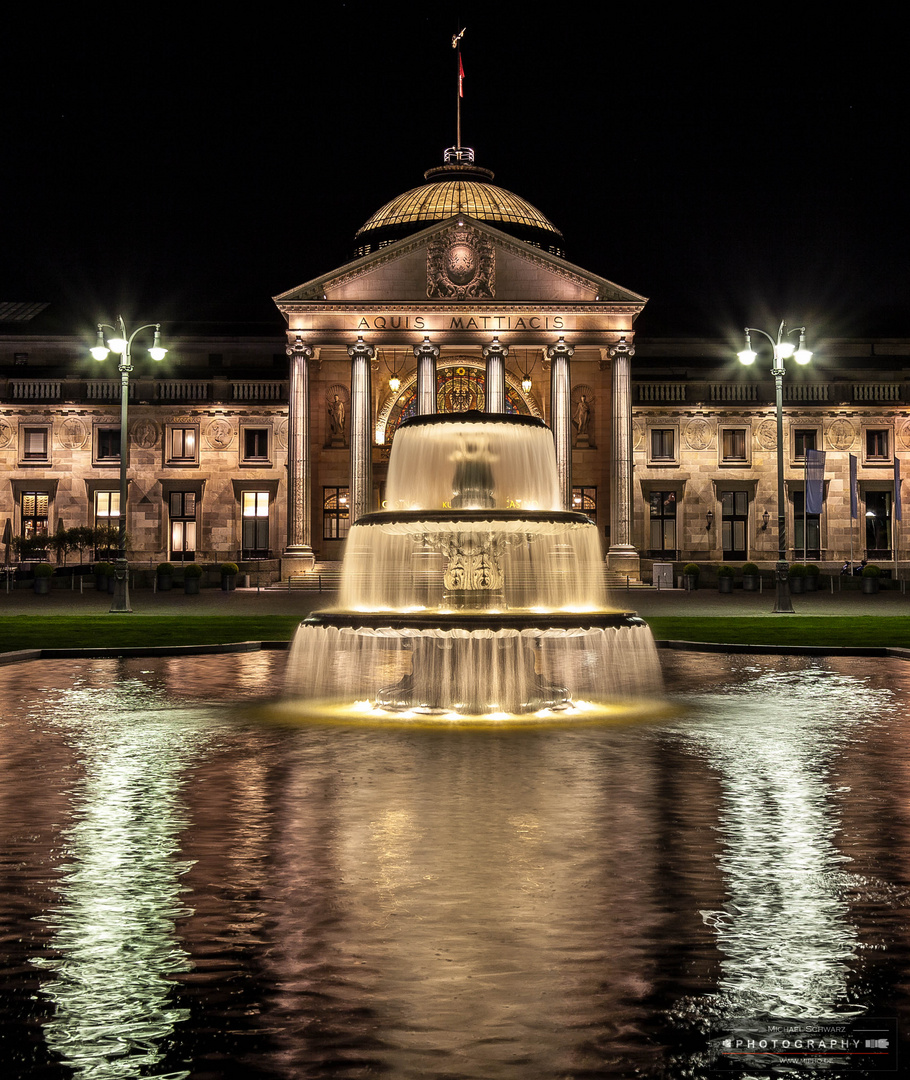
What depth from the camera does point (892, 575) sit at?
211 feet

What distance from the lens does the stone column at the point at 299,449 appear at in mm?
64062

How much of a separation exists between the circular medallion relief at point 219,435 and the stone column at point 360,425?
974 centimetres

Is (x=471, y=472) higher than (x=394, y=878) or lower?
higher

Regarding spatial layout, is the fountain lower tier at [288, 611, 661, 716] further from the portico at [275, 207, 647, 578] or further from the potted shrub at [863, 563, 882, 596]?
the portico at [275, 207, 647, 578]

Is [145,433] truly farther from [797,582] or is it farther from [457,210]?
[797,582]

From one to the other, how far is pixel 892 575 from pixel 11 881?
62.7 meters

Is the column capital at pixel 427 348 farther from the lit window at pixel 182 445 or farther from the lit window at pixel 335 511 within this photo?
the lit window at pixel 182 445

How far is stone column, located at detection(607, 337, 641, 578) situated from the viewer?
6394 cm

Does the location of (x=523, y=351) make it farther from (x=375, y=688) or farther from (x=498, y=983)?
(x=498, y=983)

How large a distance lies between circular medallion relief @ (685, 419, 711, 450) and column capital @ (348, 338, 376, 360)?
1900cm

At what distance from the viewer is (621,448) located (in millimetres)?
64625

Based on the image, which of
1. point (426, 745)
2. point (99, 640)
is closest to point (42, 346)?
point (99, 640)

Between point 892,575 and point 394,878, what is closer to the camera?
point 394,878

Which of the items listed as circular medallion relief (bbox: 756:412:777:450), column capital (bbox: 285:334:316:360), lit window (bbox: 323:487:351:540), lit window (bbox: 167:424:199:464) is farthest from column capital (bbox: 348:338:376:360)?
circular medallion relief (bbox: 756:412:777:450)
